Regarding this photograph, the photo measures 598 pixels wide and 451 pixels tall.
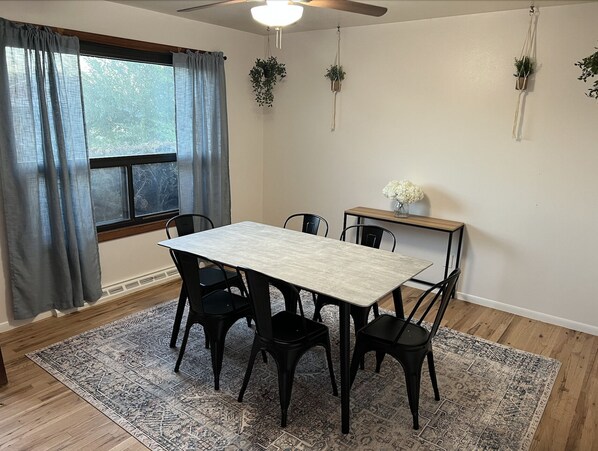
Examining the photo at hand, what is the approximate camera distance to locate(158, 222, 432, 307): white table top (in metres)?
2.29

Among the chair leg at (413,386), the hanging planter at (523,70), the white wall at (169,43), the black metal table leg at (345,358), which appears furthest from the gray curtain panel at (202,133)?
the chair leg at (413,386)

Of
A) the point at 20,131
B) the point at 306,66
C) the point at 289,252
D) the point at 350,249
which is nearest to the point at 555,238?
the point at 350,249

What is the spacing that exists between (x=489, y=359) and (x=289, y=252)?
63.4 inches

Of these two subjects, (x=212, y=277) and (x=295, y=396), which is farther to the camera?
(x=212, y=277)

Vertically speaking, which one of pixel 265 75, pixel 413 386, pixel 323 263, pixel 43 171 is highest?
pixel 265 75

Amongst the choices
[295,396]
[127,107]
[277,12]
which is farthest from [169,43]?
[295,396]

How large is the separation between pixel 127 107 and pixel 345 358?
9.68 feet

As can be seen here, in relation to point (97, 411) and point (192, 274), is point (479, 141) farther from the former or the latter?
point (97, 411)

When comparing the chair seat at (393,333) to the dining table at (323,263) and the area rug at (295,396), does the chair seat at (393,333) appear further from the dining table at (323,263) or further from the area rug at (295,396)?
the area rug at (295,396)

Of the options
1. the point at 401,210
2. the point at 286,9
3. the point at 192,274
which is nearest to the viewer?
the point at 286,9

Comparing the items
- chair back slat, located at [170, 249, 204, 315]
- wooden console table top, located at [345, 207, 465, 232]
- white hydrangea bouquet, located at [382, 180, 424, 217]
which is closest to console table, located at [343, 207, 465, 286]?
wooden console table top, located at [345, 207, 465, 232]

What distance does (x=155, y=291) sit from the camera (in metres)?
4.09

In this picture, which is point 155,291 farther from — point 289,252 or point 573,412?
point 573,412

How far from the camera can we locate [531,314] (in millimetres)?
3730
